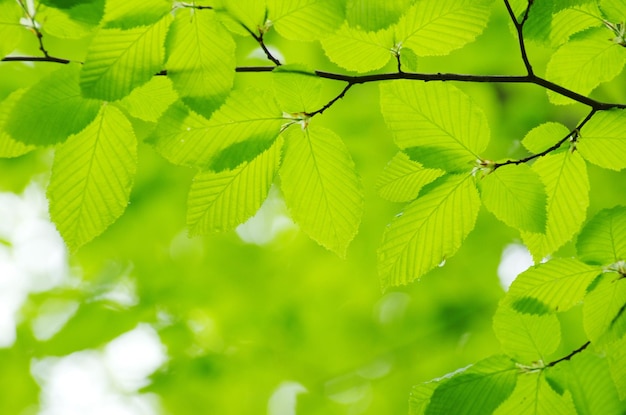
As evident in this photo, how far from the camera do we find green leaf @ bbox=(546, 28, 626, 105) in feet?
3.03

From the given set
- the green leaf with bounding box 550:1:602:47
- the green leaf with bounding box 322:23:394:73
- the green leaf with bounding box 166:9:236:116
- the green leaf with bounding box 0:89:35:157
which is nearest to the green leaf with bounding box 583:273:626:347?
the green leaf with bounding box 550:1:602:47

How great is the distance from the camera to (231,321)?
3.32m

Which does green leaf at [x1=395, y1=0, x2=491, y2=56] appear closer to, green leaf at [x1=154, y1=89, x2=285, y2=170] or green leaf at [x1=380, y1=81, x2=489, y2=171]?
green leaf at [x1=380, y1=81, x2=489, y2=171]

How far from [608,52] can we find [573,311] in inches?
77.8

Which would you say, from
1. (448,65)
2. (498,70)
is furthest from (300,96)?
(498,70)

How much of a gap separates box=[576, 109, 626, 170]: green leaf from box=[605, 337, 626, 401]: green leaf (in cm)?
29

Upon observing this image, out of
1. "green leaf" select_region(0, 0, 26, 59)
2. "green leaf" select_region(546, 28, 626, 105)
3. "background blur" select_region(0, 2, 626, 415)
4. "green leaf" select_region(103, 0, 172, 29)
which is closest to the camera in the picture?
"green leaf" select_region(103, 0, 172, 29)

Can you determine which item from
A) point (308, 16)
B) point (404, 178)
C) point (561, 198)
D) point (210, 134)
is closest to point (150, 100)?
point (210, 134)

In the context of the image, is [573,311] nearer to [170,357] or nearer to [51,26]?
[170,357]

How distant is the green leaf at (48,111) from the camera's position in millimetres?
788

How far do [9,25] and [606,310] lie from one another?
103 centimetres

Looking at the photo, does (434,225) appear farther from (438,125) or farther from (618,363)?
(618,363)

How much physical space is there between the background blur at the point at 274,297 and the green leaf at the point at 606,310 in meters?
1.86

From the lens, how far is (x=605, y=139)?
0.92 meters
